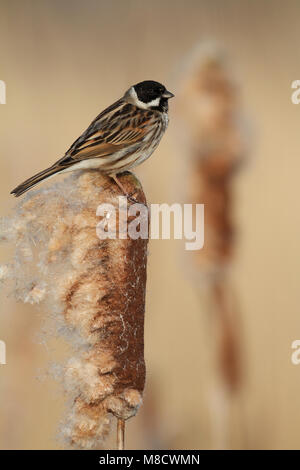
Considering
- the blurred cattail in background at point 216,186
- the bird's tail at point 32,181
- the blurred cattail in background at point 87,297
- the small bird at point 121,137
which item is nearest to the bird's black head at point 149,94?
the small bird at point 121,137

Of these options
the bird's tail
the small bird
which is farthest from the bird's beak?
the bird's tail

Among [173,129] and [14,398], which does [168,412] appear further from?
[173,129]

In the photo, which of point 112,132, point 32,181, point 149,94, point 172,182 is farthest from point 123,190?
point 149,94

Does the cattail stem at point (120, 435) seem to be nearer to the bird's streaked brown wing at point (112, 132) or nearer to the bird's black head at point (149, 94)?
the bird's streaked brown wing at point (112, 132)

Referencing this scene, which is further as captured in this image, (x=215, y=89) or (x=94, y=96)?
(x=94, y=96)

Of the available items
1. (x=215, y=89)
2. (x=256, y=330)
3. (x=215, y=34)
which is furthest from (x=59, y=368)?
(x=215, y=34)
